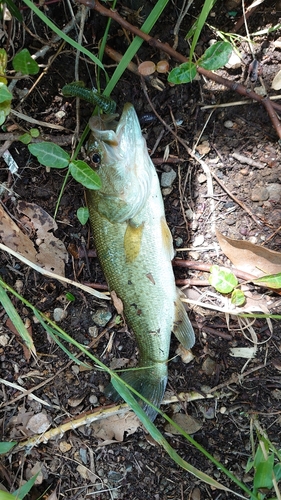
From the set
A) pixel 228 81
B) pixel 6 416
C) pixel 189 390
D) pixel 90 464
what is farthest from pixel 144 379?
pixel 228 81

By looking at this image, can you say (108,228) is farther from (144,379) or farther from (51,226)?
(144,379)

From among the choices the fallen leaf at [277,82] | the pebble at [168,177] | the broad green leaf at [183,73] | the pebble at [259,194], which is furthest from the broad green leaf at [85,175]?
the fallen leaf at [277,82]

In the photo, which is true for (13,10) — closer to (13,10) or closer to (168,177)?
(13,10)

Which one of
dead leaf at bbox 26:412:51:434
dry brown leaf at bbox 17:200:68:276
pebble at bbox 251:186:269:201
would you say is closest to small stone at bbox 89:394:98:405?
dead leaf at bbox 26:412:51:434

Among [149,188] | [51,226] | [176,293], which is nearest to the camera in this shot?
[149,188]

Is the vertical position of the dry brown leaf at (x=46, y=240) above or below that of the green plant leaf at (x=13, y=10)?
below

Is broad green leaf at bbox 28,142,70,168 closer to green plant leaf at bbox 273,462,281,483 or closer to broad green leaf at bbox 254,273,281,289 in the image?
broad green leaf at bbox 254,273,281,289

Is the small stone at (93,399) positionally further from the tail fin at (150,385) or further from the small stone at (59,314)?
the small stone at (59,314)
